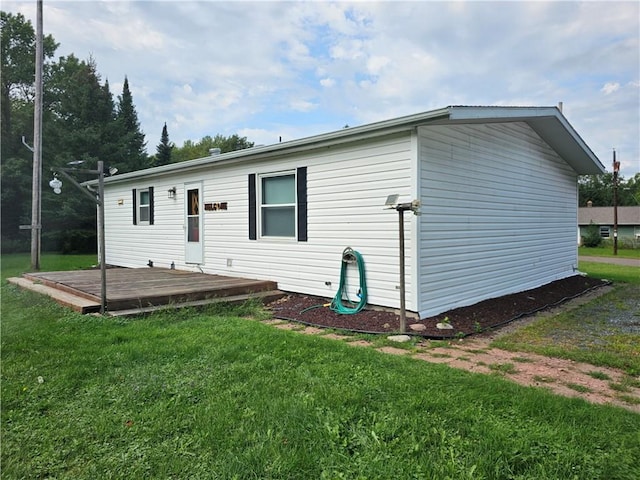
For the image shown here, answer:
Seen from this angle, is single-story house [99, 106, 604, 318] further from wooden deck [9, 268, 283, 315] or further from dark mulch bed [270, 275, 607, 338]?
wooden deck [9, 268, 283, 315]

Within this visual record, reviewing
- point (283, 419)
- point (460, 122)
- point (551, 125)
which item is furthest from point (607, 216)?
point (283, 419)

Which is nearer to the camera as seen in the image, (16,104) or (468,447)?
(468,447)

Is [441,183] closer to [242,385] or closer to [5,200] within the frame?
[242,385]

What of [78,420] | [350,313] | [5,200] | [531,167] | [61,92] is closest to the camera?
[78,420]

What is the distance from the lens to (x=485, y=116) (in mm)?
5203

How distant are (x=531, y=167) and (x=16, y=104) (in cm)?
2723

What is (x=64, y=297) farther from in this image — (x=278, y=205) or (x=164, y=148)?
(x=164, y=148)

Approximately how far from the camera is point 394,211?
5461mm

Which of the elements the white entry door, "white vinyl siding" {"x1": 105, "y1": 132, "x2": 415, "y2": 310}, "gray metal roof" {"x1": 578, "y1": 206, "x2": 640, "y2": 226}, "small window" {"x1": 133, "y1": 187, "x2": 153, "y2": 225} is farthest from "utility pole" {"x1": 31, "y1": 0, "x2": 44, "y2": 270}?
"gray metal roof" {"x1": 578, "y1": 206, "x2": 640, "y2": 226}

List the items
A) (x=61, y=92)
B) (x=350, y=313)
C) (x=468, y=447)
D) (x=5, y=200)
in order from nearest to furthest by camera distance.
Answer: (x=468, y=447) → (x=350, y=313) → (x=5, y=200) → (x=61, y=92)

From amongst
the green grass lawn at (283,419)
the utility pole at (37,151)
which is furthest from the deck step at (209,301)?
the utility pole at (37,151)

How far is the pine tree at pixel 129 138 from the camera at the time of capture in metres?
22.2

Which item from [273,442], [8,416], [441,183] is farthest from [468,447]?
[441,183]

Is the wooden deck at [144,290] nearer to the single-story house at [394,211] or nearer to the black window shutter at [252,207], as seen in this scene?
the single-story house at [394,211]
